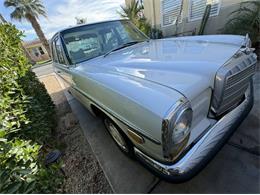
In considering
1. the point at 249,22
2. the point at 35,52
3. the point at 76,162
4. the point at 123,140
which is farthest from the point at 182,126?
the point at 35,52

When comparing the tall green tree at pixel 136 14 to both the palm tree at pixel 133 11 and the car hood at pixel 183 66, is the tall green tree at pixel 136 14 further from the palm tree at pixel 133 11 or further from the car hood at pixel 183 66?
the car hood at pixel 183 66

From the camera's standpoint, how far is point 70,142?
2.96m

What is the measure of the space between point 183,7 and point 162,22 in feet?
4.98

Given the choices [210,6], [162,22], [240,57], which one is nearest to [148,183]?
[240,57]

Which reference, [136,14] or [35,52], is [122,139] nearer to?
[136,14]

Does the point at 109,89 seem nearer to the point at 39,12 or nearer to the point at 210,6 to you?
the point at 210,6

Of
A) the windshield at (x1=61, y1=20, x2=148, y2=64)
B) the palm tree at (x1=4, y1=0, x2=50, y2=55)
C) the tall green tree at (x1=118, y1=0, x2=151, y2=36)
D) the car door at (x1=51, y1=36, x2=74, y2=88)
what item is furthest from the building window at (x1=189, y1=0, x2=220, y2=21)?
the palm tree at (x1=4, y1=0, x2=50, y2=55)

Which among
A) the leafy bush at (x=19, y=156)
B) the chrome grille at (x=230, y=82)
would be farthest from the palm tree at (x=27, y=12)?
the chrome grille at (x=230, y=82)

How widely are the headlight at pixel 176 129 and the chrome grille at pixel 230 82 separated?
15.4 inches

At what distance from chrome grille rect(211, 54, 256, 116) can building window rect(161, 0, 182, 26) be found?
21.0 ft

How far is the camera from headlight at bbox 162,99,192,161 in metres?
1.10

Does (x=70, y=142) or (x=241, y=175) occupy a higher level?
(x=241, y=175)

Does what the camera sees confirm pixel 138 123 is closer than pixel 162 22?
Yes

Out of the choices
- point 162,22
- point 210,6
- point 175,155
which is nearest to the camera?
point 175,155
